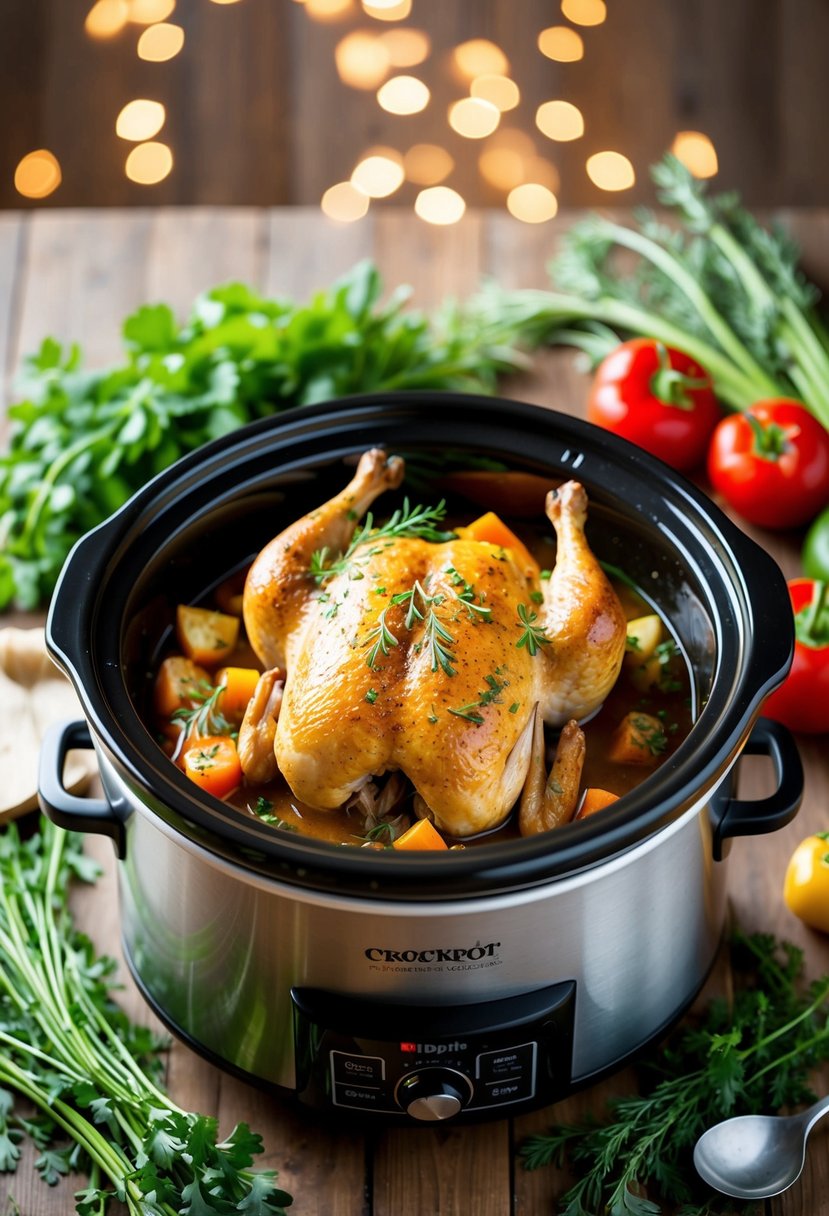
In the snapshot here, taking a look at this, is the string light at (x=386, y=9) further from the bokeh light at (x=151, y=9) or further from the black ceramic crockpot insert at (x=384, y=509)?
the black ceramic crockpot insert at (x=384, y=509)

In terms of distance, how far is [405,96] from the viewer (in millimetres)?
5680

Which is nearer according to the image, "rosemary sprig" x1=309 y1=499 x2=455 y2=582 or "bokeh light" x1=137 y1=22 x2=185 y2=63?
"rosemary sprig" x1=309 y1=499 x2=455 y2=582

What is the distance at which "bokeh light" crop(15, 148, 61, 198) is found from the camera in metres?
5.45

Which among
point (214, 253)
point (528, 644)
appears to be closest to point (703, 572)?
point (528, 644)

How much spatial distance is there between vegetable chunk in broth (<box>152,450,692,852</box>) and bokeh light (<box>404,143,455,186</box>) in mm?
3241

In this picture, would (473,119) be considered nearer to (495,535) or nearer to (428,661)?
(495,535)

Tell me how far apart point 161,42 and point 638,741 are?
4.47 m

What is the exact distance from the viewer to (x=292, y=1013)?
220 centimetres

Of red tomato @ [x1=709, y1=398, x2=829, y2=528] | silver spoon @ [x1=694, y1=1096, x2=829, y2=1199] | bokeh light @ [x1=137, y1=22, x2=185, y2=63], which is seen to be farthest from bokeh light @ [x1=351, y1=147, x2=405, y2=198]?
silver spoon @ [x1=694, y1=1096, x2=829, y2=1199]

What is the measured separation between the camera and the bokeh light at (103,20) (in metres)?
5.76

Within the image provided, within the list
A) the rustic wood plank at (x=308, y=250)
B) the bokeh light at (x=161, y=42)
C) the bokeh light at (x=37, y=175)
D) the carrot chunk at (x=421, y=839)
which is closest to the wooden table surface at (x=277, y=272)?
the rustic wood plank at (x=308, y=250)

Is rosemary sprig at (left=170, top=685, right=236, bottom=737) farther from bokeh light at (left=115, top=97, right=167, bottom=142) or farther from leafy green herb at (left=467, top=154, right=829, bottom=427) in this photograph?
bokeh light at (left=115, top=97, right=167, bottom=142)

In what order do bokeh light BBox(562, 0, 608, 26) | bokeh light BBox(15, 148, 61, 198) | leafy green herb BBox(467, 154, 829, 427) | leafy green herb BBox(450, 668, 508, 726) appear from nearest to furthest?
leafy green herb BBox(450, 668, 508, 726), leafy green herb BBox(467, 154, 829, 427), bokeh light BBox(15, 148, 61, 198), bokeh light BBox(562, 0, 608, 26)

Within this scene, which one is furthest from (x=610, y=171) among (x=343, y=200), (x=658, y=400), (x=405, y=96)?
(x=658, y=400)
